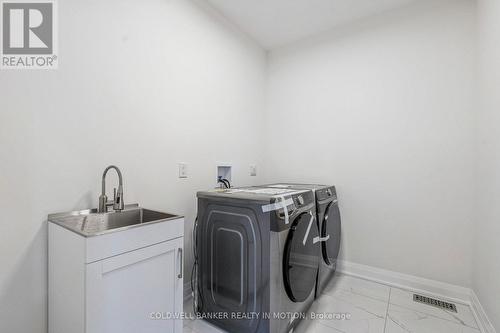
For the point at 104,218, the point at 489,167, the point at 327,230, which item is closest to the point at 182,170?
the point at 104,218

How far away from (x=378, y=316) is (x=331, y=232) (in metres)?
0.68

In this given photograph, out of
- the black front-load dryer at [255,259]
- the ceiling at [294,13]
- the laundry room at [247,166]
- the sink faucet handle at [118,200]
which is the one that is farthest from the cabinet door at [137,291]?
the ceiling at [294,13]

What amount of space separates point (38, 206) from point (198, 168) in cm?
110

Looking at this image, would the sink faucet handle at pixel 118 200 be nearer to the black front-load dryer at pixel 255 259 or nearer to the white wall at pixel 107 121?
the white wall at pixel 107 121

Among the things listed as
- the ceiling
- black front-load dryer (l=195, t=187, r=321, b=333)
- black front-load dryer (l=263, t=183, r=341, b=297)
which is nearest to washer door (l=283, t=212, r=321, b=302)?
black front-load dryer (l=195, t=187, r=321, b=333)

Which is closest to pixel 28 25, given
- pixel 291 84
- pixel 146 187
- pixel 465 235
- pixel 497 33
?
pixel 146 187

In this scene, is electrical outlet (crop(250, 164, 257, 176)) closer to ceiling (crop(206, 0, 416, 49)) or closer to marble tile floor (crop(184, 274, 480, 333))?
marble tile floor (crop(184, 274, 480, 333))

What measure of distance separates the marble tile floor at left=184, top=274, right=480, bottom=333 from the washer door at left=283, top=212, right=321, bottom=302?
0.24m

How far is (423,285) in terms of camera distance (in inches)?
80.9

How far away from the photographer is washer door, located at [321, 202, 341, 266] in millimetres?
1969

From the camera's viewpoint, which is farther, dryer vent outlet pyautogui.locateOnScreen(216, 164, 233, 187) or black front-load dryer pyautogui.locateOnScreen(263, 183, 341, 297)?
dryer vent outlet pyautogui.locateOnScreen(216, 164, 233, 187)

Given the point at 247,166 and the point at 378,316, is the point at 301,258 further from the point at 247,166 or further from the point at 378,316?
the point at 247,166

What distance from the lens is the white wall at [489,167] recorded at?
56.8 inches

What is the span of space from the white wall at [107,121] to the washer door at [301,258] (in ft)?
3.19
